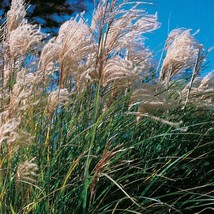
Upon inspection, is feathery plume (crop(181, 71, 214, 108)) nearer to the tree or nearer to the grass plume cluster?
the grass plume cluster

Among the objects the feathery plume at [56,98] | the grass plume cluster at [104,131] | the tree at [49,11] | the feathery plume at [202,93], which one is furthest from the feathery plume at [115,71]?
the tree at [49,11]

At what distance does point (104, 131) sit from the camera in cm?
343

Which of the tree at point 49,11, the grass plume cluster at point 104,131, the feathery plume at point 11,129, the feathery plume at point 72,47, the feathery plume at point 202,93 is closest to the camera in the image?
the feathery plume at point 11,129

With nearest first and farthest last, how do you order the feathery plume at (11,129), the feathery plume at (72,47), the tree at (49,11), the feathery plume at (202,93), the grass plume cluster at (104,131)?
1. the feathery plume at (11,129)
2. the grass plume cluster at (104,131)
3. the feathery plume at (72,47)
4. the feathery plume at (202,93)
5. the tree at (49,11)

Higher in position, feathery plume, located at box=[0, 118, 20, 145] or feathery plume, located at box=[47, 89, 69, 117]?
feathery plume, located at box=[47, 89, 69, 117]

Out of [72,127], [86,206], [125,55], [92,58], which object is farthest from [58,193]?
[125,55]

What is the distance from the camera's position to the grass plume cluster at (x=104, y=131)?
2.88m

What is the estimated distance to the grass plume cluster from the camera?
2885mm

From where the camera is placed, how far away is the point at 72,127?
367 centimetres

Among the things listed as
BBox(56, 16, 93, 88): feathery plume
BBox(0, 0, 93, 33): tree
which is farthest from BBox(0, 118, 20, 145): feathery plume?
BBox(0, 0, 93, 33): tree

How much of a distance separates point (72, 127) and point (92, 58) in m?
0.47

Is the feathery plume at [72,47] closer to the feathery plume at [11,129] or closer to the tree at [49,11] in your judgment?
the feathery plume at [11,129]

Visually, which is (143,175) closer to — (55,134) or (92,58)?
(55,134)

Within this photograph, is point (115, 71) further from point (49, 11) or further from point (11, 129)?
point (49, 11)
